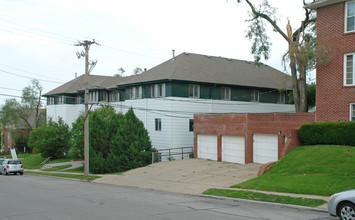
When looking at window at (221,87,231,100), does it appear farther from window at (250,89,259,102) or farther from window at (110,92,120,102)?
window at (110,92,120,102)

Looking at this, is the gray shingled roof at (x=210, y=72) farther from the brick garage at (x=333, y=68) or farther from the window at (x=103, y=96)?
the brick garage at (x=333, y=68)

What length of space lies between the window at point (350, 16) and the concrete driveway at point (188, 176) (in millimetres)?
10463

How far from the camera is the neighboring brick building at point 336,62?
22062 millimetres

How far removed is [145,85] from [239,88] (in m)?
10.2

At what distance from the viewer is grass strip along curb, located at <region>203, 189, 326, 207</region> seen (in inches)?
532

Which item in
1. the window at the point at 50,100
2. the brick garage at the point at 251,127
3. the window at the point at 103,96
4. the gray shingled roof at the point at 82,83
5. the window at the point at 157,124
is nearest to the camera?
the brick garage at the point at 251,127

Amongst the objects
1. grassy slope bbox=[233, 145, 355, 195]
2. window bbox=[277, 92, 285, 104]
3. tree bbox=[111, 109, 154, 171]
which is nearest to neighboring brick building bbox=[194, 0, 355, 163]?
grassy slope bbox=[233, 145, 355, 195]

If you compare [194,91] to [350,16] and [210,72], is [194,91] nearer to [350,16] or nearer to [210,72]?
[210,72]

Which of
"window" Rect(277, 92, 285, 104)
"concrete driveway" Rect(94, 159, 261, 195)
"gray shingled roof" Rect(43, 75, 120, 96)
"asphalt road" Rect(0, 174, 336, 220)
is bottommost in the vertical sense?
"concrete driveway" Rect(94, 159, 261, 195)

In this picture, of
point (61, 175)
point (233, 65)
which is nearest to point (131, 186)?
point (61, 175)

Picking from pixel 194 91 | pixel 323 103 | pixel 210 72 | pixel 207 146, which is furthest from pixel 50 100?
pixel 323 103

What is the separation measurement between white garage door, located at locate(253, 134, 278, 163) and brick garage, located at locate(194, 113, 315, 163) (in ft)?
0.69

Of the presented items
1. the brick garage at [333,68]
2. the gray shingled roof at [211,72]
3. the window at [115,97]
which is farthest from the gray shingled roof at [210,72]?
the brick garage at [333,68]

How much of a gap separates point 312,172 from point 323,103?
7.18m
